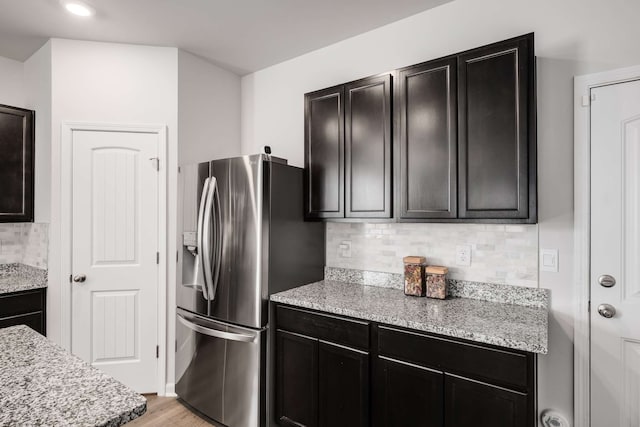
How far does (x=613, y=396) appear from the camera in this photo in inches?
68.7

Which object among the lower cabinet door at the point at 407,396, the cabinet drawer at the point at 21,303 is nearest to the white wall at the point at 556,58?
the lower cabinet door at the point at 407,396

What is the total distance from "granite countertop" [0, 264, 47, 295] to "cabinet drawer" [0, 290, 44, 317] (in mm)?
50

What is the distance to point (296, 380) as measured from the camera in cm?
215

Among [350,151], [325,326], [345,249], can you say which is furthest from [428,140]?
[325,326]

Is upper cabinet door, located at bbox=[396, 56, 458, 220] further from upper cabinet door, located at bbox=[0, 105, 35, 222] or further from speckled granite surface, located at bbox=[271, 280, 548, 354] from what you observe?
upper cabinet door, located at bbox=[0, 105, 35, 222]

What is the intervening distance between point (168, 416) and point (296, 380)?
1.13 metres

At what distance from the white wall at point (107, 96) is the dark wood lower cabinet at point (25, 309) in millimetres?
53

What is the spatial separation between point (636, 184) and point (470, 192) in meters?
0.78

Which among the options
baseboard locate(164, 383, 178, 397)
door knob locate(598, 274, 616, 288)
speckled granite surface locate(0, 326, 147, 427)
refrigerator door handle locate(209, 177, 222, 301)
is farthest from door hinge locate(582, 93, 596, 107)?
baseboard locate(164, 383, 178, 397)

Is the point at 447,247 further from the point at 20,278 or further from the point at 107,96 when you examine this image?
the point at 20,278

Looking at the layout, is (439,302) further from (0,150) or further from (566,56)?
(0,150)

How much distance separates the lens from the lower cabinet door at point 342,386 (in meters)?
1.87

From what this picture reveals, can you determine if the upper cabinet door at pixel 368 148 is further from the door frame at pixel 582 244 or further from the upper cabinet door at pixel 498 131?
the door frame at pixel 582 244

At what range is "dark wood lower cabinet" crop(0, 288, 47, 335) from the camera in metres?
2.51
